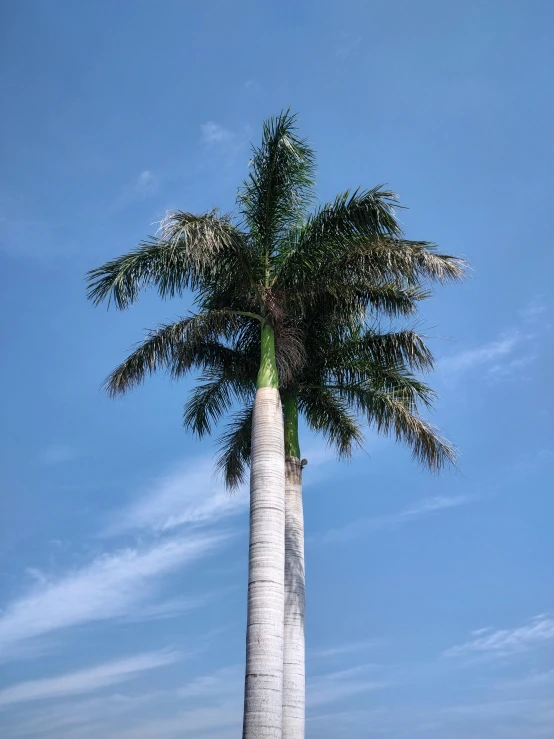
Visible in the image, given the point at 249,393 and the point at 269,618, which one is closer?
the point at 269,618

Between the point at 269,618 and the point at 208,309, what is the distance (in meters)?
7.56

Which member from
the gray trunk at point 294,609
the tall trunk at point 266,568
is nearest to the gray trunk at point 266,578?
the tall trunk at point 266,568

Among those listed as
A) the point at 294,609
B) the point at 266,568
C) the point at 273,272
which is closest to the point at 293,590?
the point at 294,609

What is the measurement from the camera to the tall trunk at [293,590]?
1712 centimetres

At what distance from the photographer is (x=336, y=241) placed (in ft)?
61.6

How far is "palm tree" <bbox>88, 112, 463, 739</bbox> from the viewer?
57.2 ft

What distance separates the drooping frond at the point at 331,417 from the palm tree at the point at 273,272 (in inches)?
73.0

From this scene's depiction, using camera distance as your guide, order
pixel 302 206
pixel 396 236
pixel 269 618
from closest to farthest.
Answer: pixel 269 618 → pixel 396 236 → pixel 302 206

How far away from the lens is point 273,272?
19.5m

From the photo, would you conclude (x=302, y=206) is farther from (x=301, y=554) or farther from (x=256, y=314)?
(x=301, y=554)

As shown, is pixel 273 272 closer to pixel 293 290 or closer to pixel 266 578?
pixel 293 290

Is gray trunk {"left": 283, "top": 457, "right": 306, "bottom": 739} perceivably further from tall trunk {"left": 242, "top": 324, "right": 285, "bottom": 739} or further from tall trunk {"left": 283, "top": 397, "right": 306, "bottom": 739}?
tall trunk {"left": 242, "top": 324, "right": 285, "bottom": 739}

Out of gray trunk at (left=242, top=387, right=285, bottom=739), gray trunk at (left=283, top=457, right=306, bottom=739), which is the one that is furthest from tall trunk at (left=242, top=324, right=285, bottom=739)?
gray trunk at (left=283, top=457, right=306, bottom=739)

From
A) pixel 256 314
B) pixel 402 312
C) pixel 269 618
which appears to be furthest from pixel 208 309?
pixel 269 618
